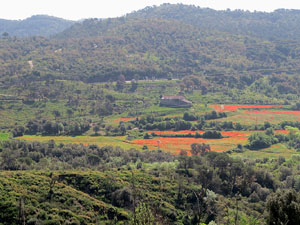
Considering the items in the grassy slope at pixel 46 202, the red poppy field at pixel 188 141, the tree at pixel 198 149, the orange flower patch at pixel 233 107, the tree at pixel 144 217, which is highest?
the tree at pixel 144 217

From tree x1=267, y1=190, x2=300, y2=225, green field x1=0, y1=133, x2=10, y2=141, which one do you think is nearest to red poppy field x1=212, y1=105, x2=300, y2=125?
green field x1=0, y1=133, x2=10, y2=141

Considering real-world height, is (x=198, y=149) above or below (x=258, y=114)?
below

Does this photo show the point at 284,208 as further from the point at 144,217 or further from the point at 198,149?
the point at 198,149

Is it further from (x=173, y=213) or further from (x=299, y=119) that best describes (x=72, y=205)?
(x=299, y=119)

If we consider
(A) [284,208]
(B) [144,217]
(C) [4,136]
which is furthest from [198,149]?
(B) [144,217]

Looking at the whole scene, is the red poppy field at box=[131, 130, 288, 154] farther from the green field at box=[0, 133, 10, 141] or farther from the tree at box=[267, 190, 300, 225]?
the tree at box=[267, 190, 300, 225]

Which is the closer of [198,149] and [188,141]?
[198,149]

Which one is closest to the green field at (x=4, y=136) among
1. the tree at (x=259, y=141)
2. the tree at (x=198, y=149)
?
the tree at (x=198, y=149)

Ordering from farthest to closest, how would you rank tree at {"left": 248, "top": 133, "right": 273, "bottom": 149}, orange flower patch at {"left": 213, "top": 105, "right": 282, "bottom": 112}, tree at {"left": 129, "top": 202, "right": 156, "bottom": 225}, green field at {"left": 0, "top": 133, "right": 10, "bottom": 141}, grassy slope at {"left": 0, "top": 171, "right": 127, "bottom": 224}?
orange flower patch at {"left": 213, "top": 105, "right": 282, "bottom": 112} < green field at {"left": 0, "top": 133, "right": 10, "bottom": 141} < tree at {"left": 248, "top": 133, "right": 273, "bottom": 149} < grassy slope at {"left": 0, "top": 171, "right": 127, "bottom": 224} < tree at {"left": 129, "top": 202, "right": 156, "bottom": 225}

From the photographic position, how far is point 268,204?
104 feet

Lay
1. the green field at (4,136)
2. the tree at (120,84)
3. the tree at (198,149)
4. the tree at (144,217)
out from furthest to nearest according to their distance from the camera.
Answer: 1. the tree at (120,84)
2. the green field at (4,136)
3. the tree at (198,149)
4. the tree at (144,217)

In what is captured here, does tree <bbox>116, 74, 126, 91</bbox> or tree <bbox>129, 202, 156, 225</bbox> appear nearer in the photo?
tree <bbox>129, 202, 156, 225</bbox>

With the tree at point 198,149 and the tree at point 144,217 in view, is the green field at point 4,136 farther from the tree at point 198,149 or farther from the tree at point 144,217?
the tree at point 144,217

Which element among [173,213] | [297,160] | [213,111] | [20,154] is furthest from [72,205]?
[213,111]
